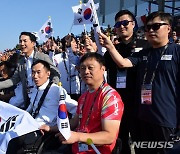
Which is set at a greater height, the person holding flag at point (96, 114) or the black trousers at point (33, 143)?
the person holding flag at point (96, 114)

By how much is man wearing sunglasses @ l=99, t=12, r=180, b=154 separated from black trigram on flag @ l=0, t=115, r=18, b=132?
1.05 m

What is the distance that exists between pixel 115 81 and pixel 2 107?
3.95 ft

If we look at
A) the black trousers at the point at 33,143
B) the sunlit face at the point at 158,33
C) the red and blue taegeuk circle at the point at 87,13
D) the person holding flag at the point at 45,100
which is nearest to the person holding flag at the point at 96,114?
the black trousers at the point at 33,143

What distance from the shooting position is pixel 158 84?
2.67 m

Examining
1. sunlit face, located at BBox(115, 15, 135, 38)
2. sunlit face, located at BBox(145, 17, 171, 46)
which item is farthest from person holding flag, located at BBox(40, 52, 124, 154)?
sunlit face, located at BBox(115, 15, 135, 38)

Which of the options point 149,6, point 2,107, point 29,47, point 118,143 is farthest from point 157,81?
point 149,6

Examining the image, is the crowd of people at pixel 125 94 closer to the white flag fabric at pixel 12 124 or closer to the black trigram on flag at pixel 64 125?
the black trigram on flag at pixel 64 125

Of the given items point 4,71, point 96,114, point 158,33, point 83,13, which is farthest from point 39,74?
point 4,71

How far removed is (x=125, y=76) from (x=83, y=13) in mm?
1080

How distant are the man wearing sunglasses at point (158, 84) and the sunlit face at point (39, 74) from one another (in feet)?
3.47

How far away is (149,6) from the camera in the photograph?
1361cm

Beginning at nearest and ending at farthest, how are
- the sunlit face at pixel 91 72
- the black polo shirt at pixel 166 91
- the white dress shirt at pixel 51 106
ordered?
the sunlit face at pixel 91 72 → the black polo shirt at pixel 166 91 → the white dress shirt at pixel 51 106

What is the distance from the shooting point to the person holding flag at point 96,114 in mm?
2176

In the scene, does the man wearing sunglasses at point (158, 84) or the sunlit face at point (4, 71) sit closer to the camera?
the man wearing sunglasses at point (158, 84)
